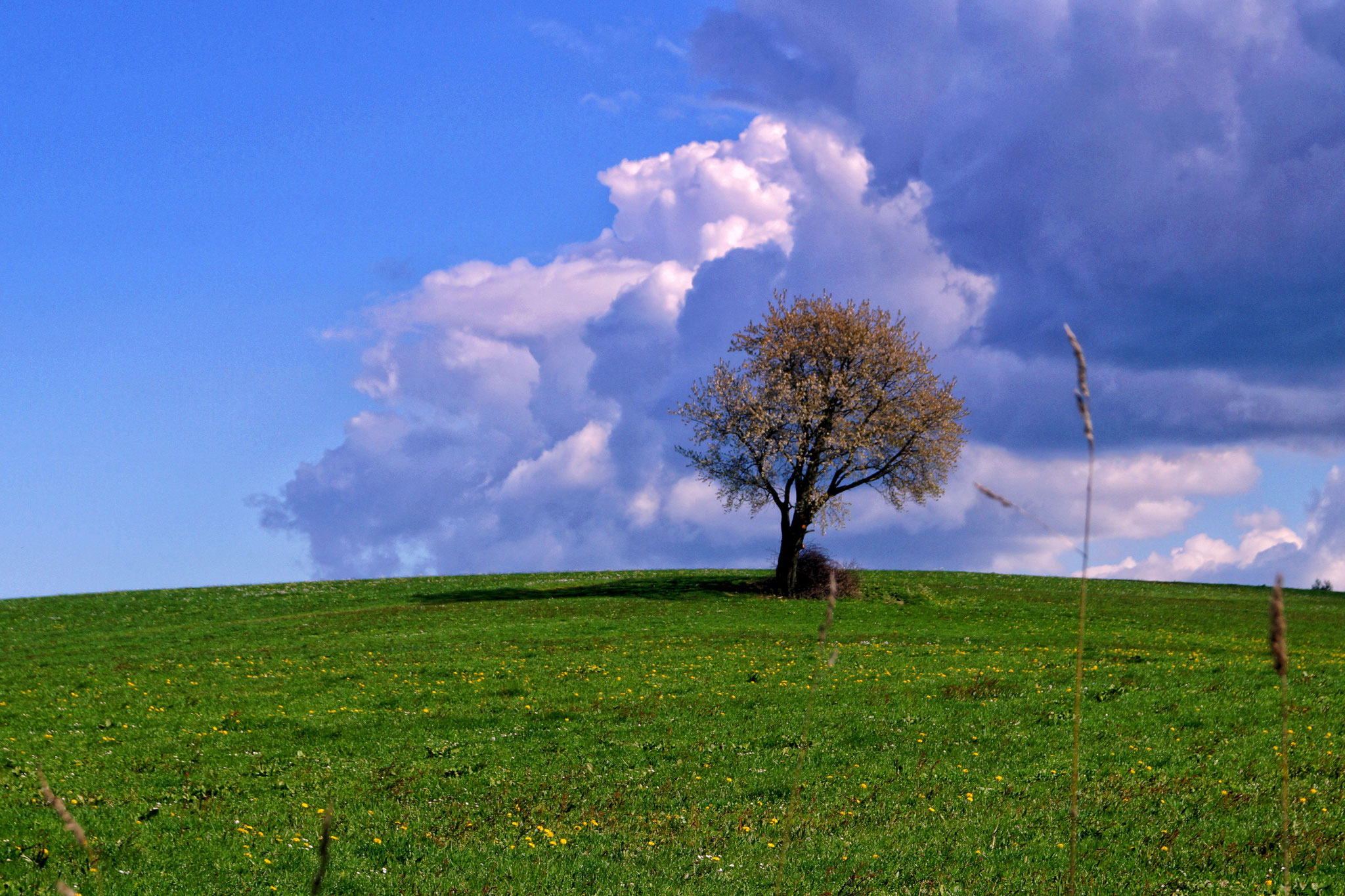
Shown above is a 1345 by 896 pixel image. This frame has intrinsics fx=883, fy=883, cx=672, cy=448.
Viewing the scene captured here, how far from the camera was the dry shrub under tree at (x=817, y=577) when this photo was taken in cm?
4888

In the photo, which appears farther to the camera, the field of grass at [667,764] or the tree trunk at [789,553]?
the tree trunk at [789,553]

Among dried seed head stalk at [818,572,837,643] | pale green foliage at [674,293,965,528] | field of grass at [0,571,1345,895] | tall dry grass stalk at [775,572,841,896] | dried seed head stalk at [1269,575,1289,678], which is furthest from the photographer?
pale green foliage at [674,293,965,528]

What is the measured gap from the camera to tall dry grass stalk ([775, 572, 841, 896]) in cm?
382

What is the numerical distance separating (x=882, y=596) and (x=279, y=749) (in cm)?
3772

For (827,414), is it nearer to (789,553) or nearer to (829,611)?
(789,553)

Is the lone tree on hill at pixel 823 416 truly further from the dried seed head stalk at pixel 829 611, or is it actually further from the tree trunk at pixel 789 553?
the dried seed head stalk at pixel 829 611

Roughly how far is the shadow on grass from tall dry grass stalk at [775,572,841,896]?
25.7 m

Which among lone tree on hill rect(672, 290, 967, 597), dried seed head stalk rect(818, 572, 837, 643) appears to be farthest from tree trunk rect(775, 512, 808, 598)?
dried seed head stalk rect(818, 572, 837, 643)

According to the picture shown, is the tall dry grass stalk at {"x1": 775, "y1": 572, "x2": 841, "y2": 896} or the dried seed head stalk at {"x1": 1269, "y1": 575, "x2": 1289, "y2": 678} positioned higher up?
the dried seed head stalk at {"x1": 1269, "y1": 575, "x2": 1289, "y2": 678}

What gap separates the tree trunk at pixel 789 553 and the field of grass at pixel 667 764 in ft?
50.2

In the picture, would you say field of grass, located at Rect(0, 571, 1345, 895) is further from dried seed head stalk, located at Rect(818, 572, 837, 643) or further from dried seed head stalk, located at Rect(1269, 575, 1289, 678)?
dried seed head stalk, located at Rect(1269, 575, 1289, 678)

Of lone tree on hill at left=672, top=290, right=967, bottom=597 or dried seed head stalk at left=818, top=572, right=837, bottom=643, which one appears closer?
dried seed head stalk at left=818, top=572, right=837, bottom=643

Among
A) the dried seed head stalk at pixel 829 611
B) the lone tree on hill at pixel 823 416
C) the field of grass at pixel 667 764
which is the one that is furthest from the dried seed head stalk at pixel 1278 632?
the lone tree on hill at pixel 823 416

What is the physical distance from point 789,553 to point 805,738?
150 feet
